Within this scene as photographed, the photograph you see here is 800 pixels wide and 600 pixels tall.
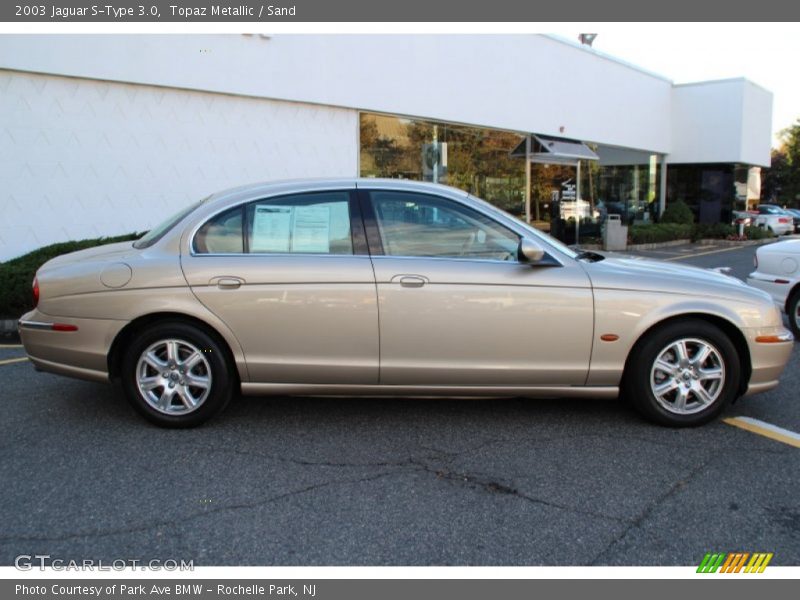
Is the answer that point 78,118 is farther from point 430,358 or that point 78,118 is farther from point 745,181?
point 745,181

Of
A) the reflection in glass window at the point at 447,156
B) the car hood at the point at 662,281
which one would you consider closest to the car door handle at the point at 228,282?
the car hood at the point at 662,281

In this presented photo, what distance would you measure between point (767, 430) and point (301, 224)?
346cm

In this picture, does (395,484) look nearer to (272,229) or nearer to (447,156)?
(272,229)

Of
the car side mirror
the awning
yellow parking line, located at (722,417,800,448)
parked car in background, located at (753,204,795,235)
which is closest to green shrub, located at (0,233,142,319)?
the car side mirror

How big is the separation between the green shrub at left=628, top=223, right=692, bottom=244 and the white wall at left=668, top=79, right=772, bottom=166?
3.54 metres

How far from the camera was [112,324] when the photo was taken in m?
4.11

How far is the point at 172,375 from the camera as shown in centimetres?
414

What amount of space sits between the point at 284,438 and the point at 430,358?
109cm

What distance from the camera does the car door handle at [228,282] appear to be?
13.4ft

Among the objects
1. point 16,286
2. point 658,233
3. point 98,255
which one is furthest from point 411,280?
point 658,233

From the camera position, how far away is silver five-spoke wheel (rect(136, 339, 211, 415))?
412cm

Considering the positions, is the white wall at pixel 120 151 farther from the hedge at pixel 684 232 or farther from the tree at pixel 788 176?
the tree at pixel 788 176

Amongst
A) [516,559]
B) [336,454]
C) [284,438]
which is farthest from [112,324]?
[516,559]

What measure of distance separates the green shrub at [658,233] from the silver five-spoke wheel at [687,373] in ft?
51.7
